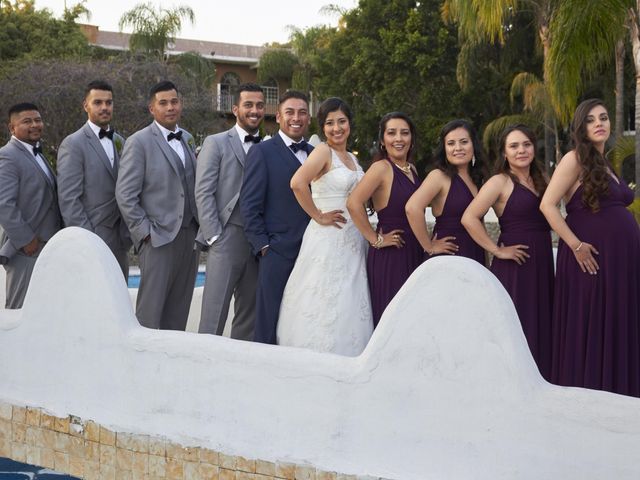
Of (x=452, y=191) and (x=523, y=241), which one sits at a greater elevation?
(x=452, y=191)

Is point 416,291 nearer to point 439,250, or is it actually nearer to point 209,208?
point 439,250

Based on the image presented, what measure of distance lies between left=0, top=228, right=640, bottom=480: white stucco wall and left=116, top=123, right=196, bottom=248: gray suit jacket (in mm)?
827

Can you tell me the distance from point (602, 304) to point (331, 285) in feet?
4.91

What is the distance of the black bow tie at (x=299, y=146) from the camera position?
558 cm

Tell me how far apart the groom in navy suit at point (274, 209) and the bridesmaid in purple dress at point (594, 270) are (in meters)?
1.58

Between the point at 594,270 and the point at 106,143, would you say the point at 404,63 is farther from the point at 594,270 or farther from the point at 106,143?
the point at 594,270

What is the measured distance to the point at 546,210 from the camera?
15.6 ft

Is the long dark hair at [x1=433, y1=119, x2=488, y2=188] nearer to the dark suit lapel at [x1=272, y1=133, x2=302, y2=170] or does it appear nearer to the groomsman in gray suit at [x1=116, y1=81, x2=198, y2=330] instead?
the dark suit lapel at [x1=272, y1=133, x2=302, y2=170]

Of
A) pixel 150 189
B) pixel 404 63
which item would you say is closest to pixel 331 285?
pixel 150 189

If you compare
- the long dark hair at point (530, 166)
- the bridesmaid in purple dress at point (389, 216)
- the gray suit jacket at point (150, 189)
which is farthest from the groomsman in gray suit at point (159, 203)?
the long dark hair at point (530, 166)

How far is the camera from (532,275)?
4.98m

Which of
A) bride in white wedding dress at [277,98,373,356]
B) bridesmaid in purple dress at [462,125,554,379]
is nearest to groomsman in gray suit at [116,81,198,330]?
bride in white wedding dress at [277,98,373,356]

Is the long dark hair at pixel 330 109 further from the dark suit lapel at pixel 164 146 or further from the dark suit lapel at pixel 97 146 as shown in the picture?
the dark suit lapel at pixel 97 146

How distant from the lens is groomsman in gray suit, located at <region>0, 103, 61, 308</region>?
6.16 metres
